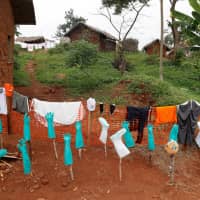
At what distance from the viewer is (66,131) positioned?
8.56m

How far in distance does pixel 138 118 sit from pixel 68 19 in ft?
129

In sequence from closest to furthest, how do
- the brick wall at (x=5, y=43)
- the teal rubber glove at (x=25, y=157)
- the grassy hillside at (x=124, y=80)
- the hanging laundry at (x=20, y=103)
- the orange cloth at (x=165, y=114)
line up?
the teal rubber glove at (x=25, y=157), the hanging laundry at (x=20, y=103), the orange cloth at (x=165, y=114), the brick wall at (x=5, y=43), the grassy hillside at (x=124, y=80)

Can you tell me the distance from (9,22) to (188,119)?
6378mm

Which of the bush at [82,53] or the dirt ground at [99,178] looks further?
the bush at [82,53]

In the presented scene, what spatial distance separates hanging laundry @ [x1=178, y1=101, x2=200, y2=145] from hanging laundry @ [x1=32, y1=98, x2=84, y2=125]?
2.67m

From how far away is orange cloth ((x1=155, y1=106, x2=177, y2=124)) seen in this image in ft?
21.9

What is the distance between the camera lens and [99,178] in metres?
5.88

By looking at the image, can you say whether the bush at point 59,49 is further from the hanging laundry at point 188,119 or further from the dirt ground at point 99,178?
the hanging laundry at point 188,119

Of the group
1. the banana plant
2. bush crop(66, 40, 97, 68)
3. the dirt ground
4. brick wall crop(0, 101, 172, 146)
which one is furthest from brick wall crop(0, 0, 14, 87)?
bush crop(66, 40, 97, 68)

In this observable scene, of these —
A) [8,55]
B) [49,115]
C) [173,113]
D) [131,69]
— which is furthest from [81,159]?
[131,69]

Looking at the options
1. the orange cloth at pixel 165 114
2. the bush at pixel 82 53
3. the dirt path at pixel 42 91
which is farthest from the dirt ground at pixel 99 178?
the bush at pixel 82 53

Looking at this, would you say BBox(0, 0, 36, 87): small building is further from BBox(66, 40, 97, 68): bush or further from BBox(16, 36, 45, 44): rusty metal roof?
BBox(16, 36, 45, 44): rusty metal roof

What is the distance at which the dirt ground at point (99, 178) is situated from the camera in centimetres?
536

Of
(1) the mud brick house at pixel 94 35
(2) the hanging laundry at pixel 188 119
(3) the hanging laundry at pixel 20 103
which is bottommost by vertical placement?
(2) the hanging laundry at pixel 188 119
